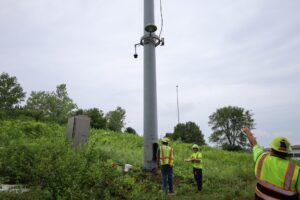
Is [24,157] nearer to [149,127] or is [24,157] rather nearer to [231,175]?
[149,127]

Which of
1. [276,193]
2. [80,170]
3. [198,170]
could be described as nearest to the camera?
[276,193]

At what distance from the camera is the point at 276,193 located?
3.48 m

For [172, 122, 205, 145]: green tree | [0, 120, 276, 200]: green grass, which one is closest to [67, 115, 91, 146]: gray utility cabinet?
[0, 120, 276, 200]: green grass

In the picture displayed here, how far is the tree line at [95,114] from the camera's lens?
34.6 meters

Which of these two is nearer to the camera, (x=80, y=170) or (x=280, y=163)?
(x=280, y=163)

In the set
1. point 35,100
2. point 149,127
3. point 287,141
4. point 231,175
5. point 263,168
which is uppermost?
point 35,100

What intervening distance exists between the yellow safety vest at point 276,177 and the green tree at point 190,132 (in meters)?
58.2

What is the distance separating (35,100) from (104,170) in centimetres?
5203

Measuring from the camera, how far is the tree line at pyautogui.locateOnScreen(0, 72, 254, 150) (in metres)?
34.6

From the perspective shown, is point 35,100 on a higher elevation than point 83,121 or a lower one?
higher

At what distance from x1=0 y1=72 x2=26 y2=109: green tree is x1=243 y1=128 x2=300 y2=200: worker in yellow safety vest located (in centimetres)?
5175

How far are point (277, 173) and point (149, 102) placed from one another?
7292mm

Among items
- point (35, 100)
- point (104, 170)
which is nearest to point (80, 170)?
point (104, 170)

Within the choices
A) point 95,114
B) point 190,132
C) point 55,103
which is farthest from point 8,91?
point 190,132
